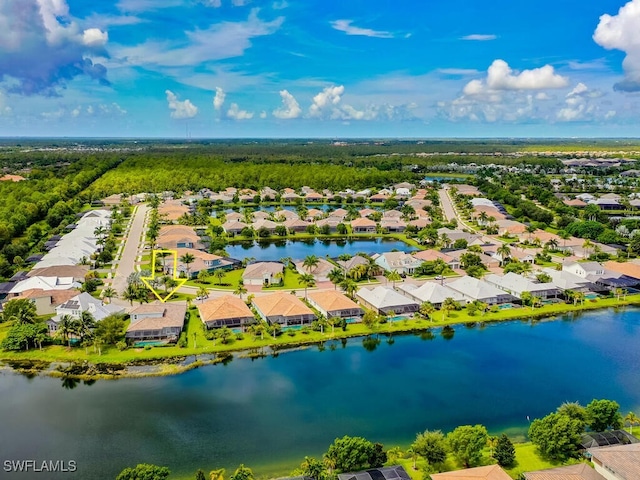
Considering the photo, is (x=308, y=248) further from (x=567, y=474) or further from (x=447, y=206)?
(x=567, y=474)

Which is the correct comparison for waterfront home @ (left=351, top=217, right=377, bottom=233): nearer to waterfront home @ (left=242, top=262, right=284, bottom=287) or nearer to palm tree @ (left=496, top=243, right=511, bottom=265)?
palm tree @ (left=496, top=243, right=511, bottom=265)

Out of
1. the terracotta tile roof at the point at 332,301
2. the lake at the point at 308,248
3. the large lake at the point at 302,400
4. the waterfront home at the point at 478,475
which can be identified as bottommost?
the large lake at the point at 302,400

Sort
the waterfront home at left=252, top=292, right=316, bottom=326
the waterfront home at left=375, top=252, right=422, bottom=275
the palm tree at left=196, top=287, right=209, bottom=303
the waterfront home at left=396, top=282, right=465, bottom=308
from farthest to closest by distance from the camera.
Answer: the waterfront home at left=375, top=252, right=422, bottom=275, the palm tree at left=196, top=287, right=209, bottom=303, the waterfront home at left=396, top=282, right=465, bottom=308, the waterfront home at left=252, top=292, right=316, bottom=326

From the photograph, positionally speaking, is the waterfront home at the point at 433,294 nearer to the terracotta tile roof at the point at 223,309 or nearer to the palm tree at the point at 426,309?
the palm tree at the point at 426,309

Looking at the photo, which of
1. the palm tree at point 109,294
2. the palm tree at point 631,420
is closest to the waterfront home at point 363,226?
the palm tree at point 109,294

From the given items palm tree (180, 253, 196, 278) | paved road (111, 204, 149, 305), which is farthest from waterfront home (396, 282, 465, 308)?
paved road (111, 204, 149, 305)

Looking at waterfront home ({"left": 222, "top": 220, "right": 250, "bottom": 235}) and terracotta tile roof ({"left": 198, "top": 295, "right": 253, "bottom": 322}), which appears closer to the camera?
terracotta tile roof ({"left": 198, "top": 295, "right": 253, "bottom": 322})
